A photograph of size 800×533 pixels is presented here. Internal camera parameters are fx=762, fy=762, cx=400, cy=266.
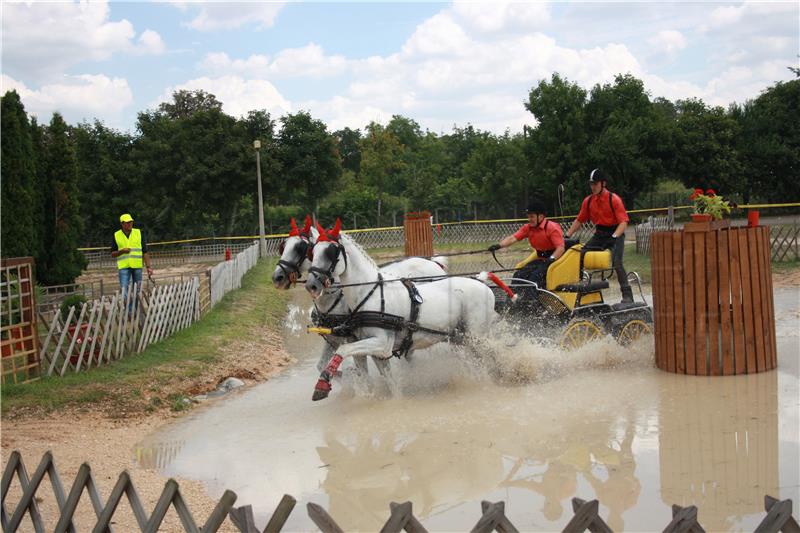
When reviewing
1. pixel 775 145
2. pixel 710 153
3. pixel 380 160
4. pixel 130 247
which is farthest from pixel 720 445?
pixel 380 160

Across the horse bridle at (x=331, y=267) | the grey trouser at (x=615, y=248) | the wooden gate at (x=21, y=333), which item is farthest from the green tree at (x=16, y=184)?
the grey trouser at (x=615, y=248)

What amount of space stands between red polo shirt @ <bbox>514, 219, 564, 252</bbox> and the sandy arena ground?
13.7 feet

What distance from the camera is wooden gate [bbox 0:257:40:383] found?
29.8 ft

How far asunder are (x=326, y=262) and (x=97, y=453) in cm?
285

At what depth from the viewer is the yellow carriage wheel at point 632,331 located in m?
9.59

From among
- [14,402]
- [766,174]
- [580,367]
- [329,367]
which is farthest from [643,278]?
[766,174]

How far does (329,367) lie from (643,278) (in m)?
13.0

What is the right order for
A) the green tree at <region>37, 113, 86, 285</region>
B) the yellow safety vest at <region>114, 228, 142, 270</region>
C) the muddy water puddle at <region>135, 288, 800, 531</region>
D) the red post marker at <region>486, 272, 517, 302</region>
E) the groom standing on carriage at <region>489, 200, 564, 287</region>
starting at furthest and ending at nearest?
1. the green tree at <region>37, 113, 86, 285</region>
2. the yellow safety vest at <region>114, 228, 142, 270</region>
3. the groom standing on carriage at <region>489, 200, 564, 287</region>
4. the red post marker at <region>486, 272, 517, 302</region>
5. the muddy water puddle at <region>135, 288, 800, 531</region>

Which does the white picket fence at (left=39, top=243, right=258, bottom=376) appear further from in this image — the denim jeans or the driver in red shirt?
the driver in red shirt

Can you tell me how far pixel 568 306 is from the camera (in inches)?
366

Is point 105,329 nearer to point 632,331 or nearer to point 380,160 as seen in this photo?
point 632,331

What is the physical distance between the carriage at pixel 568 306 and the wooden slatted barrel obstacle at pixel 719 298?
92 centimetres

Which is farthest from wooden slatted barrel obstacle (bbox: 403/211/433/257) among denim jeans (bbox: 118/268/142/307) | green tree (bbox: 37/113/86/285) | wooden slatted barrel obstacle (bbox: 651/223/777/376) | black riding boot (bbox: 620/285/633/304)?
wooden slatted barrel obstacle (bbox: 651/223/777/376)

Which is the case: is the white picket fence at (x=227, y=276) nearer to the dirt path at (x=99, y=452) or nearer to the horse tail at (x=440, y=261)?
the dirt path at (x=99, y=452)
